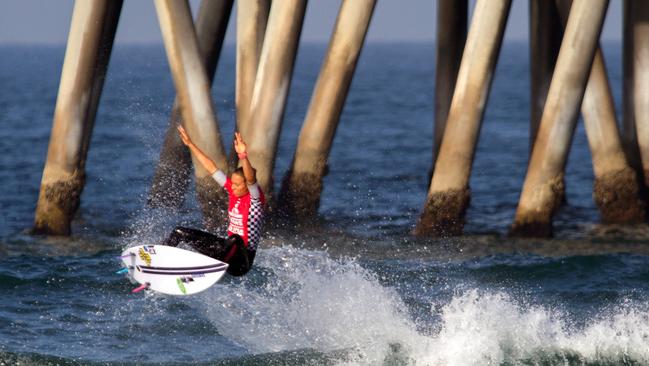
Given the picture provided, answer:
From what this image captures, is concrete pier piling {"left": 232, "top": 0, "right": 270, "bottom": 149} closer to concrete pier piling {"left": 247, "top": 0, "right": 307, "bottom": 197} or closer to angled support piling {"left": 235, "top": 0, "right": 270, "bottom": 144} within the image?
angled support piling {"left": 235, "top": 0, "right": 270, "bottom": 144}

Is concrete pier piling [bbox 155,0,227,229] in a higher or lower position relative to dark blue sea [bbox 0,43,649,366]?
higher

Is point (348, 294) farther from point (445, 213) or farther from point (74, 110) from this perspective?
point (74, 110)

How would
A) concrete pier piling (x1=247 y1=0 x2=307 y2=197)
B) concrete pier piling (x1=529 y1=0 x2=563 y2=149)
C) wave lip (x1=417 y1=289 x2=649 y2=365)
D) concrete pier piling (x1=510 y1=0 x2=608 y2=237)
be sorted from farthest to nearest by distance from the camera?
concrete pier piling (x1=529 y1=0 x2=563 y2=149) → concrete pier piling (x1=247 y1=0 x2=307 y2=197) → concrete pier piling (x1=510 y1=0 x2=608 y2=237) → wave lip (x1=417 y1=289 x2=649 y2=365)

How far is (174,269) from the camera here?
54.8 ft

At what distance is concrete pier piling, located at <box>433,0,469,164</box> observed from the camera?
82.6ft

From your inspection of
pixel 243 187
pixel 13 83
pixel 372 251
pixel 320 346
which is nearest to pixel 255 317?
pixel 320 346

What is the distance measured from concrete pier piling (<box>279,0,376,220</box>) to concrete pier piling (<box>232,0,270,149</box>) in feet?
5.50

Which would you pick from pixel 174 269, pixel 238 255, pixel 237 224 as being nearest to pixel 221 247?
pixel 238 255

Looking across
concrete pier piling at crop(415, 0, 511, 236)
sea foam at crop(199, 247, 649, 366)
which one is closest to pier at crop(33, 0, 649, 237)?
concrete pier piling at crop(415, 0, 511, 236)

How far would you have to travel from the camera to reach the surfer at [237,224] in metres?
16.2

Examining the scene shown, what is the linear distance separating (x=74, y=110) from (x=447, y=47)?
7.52 m

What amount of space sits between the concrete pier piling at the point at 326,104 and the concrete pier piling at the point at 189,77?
143cm

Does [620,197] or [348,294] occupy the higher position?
[620,197]

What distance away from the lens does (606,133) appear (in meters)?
23.3
